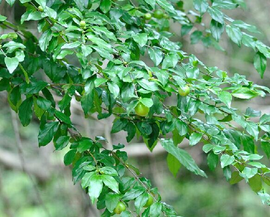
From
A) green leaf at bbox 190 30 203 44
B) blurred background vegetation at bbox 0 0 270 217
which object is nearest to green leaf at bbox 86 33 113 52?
green leaf at bbox 190 30 203 44

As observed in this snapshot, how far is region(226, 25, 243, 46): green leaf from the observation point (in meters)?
1.15

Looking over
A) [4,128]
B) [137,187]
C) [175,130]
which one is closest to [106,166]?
[137,187]

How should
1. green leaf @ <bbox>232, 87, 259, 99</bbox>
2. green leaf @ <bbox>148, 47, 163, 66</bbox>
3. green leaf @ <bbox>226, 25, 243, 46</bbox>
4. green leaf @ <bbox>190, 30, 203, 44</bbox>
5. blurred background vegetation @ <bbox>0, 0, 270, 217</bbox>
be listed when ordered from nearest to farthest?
green leaf @ <bbox>232, 87, 259, 99</bbox>
green leaf @ <bbox>148, 47, 163, 66</bbox>
green leaf @ <bbox>226, 25, 243, 46</bbox>
green leaf @ <bbox>190, 30, 203, 44</bbox>
blurred background vegetation @ <bbox>0, 0, 270, 217</bbox>

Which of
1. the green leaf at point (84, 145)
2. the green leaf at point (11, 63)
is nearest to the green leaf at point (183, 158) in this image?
the green leaf at point (84, 145)

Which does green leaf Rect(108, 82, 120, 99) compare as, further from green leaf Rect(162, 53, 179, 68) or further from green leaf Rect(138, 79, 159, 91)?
green leaf Rect(162, 53, 179, 68)

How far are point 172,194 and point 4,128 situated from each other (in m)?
1.33

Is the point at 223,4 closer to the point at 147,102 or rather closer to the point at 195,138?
the point at 195,138

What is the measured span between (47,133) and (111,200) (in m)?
0.25

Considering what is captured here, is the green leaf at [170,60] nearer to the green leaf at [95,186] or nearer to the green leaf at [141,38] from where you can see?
the green leaf at [141,38]

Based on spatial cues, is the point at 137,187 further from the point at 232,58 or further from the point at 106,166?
the point at 232,58

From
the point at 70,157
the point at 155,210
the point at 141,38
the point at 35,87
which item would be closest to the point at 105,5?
the point at 141,38

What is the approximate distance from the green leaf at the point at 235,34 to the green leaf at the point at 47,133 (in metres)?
0.47

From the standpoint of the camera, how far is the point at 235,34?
1159 millimetres

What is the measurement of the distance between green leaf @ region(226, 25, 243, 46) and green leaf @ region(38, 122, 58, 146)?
0.47m
